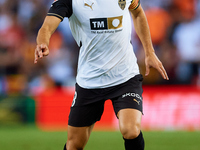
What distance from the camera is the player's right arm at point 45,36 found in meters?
3.78

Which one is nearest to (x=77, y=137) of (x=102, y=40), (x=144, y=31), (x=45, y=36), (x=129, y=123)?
(x=129, y=123)

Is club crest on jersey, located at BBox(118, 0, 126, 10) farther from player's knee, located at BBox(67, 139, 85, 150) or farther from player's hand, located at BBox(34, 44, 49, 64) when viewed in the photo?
player's knee, located at BBox(67, 139, 85, 150)

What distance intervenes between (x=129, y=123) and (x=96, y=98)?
62 centimetres

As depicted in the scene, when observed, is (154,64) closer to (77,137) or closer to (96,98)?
(96,98)

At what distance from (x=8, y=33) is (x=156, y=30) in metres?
4.08

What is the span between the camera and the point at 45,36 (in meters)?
4.07

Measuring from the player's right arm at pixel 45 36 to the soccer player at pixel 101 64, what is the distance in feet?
0.77

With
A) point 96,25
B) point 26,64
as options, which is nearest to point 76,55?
point 26,64

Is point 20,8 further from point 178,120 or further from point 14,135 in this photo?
point 178,120

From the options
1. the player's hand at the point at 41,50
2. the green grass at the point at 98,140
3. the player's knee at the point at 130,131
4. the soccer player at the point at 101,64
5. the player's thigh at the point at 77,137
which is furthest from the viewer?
the green grass at the point at 98,140

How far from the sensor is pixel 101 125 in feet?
33.2

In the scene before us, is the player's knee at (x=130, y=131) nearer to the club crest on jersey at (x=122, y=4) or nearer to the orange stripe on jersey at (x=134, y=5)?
the club crest on jersey at (x=122, y=4)

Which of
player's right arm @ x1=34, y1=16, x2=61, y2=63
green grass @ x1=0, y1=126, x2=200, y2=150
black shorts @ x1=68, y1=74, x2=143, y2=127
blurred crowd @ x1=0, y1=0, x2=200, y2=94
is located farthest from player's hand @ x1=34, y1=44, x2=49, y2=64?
blurred crowd @ x1=0, y1=0, x2=200, y2=94

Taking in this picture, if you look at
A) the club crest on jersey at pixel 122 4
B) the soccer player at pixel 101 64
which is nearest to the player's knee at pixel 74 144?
the soccer player at pixel 101 64
